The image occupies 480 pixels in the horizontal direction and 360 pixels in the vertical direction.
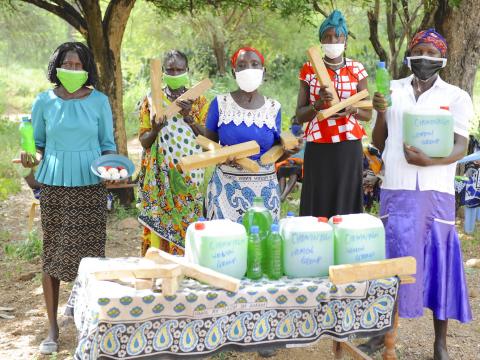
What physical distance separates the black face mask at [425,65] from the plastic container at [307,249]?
1.22m

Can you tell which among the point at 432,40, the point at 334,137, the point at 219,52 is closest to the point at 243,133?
the point at 334,137

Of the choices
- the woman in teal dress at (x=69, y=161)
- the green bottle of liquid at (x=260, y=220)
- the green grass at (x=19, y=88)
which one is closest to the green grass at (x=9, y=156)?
the green grass at (x=19, y=88)

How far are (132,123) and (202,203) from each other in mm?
11426

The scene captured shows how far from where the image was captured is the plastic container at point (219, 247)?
2.75 meters

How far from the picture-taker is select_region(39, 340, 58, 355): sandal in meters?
3.93

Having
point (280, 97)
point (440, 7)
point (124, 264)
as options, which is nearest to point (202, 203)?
point (124, 264)

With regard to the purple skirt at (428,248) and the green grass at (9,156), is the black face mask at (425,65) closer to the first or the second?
the purple skirt at (428,248)

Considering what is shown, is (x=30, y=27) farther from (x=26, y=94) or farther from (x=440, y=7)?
(x=440, y=7)

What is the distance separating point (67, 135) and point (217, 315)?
176 centimetres

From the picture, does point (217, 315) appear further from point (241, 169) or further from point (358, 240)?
point (241, 169)

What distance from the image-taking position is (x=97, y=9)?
21.5ft

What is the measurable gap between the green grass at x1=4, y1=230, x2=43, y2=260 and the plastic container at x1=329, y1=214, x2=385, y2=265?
4.26 metres

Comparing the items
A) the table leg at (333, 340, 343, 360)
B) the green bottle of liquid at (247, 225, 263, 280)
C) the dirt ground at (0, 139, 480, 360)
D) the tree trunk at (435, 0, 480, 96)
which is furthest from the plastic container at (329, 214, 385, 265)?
the tree trunk at (435, 0, 480, 96)

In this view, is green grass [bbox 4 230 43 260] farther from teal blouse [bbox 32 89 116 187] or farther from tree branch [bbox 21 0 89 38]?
teal blouse [bbox 32 89 116 187]
